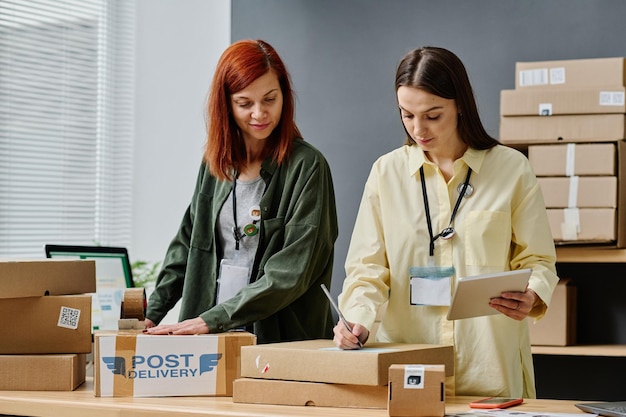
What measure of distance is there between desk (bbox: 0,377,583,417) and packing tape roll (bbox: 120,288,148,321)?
0.21 m

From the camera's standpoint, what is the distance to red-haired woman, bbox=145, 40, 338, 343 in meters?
2.27

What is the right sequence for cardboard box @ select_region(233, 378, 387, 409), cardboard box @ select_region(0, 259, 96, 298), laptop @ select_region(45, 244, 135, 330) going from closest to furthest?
cardboard box @ select_region(233, 378, 387, 409) < cardboard box @ select_region(0, 259, 96, 298) < laptop @ select_region(45, 244, 135, 330)

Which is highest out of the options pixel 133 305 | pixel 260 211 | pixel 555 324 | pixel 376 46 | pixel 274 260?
pixel 376 46

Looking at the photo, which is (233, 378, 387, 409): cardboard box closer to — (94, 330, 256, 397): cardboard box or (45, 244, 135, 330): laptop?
(94, 330, 256, 397): cardboard box

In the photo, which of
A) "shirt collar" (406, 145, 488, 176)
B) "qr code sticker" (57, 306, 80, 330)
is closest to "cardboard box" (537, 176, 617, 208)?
"shirt collar" (406, 145, 488, 176)

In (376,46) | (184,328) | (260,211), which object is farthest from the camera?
(376,46)

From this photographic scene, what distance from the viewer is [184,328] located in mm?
2088

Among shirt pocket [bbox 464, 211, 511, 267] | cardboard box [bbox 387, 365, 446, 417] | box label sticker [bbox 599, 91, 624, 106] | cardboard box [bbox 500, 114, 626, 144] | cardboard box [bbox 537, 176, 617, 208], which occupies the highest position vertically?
box label sticker [bbox 599, 91, 624, 106]

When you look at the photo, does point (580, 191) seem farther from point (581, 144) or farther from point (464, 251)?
point (464, 251)

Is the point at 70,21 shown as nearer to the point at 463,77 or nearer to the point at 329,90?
the point at 329,90

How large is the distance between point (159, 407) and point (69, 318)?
0.45 metres

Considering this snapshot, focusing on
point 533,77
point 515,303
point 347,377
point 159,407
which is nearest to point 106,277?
point 159,407

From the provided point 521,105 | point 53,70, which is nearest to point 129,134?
point 53,70

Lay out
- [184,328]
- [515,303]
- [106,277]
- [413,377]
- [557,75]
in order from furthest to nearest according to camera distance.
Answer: [557,75] < [106,277] < [184,328] < [515,303] < [413,377]
